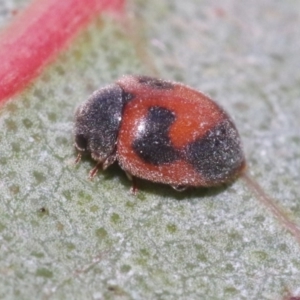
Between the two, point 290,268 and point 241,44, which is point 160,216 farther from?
point 241,44

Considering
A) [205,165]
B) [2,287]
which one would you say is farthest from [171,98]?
[2,287]

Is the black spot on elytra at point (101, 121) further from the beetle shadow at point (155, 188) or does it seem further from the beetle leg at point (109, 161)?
the beetle shadow at point (155, 188)

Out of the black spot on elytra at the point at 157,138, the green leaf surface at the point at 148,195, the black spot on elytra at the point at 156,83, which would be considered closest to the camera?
the green leaf surface at the point at 148,195

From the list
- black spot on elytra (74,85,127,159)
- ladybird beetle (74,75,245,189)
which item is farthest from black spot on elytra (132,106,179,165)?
black spot on elytra (74,85,127,159)

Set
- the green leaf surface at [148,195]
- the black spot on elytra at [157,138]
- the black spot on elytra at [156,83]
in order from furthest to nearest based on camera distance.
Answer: the black spot on elytra at [156,83], the black spot on elytra at [157,138], the green leaf surface at [148,195]

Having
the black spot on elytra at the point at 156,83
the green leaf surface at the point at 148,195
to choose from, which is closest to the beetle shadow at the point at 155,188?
the green leaf surface at the point at 148,195

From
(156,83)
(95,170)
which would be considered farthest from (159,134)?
(95,170)

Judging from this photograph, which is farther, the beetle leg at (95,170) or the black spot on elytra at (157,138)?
the beetle leg at (95,170)

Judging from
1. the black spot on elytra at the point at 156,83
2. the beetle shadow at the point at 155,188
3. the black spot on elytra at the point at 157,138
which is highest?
the black spot on elytra at the point at 156,83

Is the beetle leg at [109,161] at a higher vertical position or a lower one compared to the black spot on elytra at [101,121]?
lower
